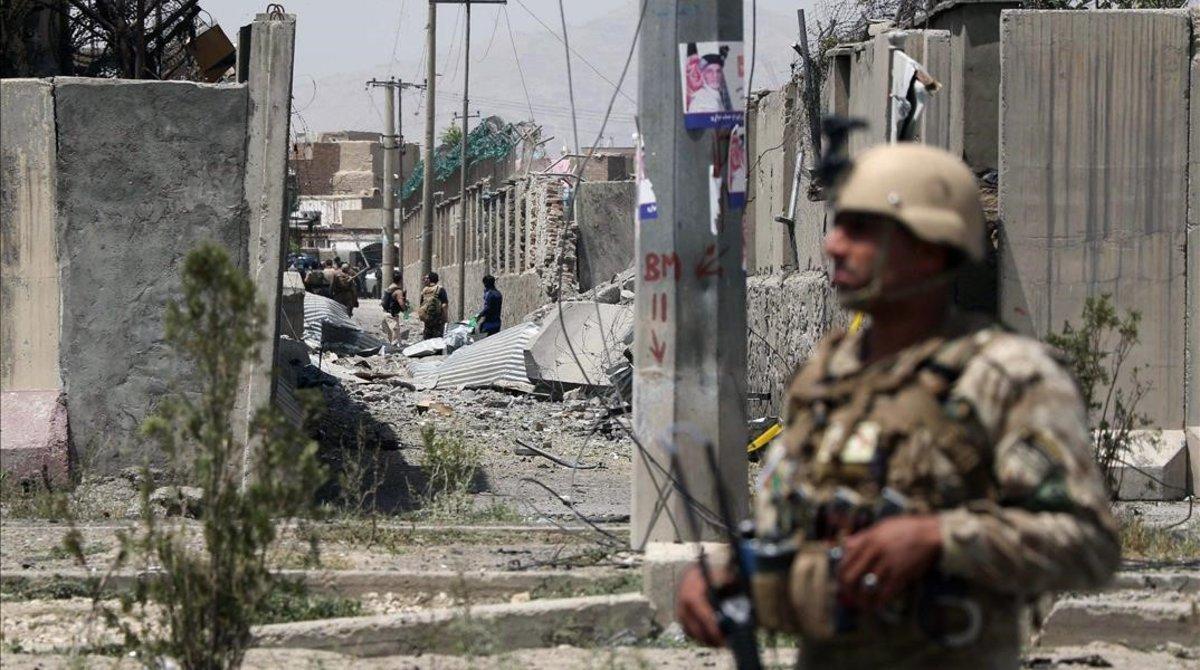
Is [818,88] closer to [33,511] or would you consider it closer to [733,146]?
[733,146]

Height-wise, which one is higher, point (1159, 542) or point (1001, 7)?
point (1001, 7)

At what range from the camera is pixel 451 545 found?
7.62m

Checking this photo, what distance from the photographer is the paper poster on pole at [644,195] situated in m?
6.84

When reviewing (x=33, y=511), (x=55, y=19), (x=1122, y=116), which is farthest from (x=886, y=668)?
(x=55, y=19)

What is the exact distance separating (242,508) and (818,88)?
8.72 m

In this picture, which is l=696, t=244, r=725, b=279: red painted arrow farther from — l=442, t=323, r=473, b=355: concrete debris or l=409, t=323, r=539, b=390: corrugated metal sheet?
l=442, t=323, r=473, b=355: concrete debris

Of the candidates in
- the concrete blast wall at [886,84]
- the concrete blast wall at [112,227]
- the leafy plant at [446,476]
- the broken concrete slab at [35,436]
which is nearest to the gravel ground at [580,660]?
the leafy plant at [446,476]

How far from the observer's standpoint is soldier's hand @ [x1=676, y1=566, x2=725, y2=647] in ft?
8.42

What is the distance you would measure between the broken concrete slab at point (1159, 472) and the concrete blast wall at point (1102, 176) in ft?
0.56

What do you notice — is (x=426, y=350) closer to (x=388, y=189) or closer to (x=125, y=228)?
(x=125, y=228)

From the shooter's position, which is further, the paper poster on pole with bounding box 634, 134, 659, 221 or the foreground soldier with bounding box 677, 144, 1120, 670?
the paper poster on pole with bounding box 634, 134, 659, 221

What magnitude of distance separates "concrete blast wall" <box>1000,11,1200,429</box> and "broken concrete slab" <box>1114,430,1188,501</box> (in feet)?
0.56

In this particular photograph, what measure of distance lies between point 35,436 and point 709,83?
4.22 metres

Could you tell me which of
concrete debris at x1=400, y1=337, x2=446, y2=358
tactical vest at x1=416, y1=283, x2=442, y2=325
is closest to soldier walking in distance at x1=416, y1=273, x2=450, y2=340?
tactical vest at x1=416, y1=283, x2=442, y2=325
